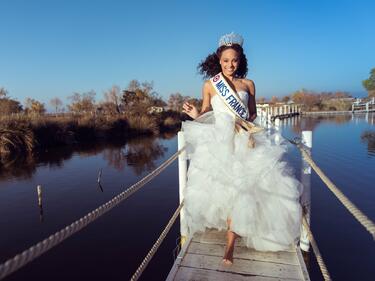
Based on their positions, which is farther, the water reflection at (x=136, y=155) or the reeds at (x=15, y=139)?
the reeds at (x=15, y=139)

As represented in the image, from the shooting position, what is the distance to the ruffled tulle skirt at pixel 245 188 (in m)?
2.10

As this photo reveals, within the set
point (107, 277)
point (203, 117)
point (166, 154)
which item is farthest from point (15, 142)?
point (203, 117)

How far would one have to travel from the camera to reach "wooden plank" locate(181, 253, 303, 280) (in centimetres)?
194

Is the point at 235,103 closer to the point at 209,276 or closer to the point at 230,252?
the point at 230,252

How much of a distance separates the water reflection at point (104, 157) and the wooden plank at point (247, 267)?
38.7ft

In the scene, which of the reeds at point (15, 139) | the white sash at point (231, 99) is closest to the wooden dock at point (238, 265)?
the white sash at point (231, 99)

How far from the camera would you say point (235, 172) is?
2166mm

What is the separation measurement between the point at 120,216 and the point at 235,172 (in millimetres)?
7445

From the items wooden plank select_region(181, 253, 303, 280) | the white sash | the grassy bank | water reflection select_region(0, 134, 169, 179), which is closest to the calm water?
water reflection select_region(0, 134, 169, 179)

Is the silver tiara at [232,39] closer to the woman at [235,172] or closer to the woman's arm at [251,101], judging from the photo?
the woman at [235,172]

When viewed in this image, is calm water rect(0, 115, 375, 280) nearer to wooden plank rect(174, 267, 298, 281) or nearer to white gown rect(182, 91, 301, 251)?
white gown rect(182, 91, 301, 251)

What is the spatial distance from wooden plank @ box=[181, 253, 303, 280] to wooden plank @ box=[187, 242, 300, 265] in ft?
0.17

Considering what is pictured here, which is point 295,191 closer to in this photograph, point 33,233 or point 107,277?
point 107,277

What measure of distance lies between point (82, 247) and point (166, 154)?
11.4 m
